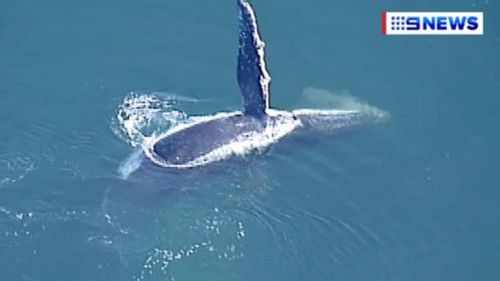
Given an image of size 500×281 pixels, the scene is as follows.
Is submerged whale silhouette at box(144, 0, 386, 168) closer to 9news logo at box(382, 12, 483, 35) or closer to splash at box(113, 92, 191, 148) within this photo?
splash at box(113, 92, 191, 148)

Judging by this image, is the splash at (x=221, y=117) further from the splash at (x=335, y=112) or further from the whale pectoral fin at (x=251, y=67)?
the whale pectoral fin at (x=251, y=67)

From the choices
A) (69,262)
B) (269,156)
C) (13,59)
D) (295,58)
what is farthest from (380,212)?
(13,59)

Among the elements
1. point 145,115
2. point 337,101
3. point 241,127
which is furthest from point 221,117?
point 337,101

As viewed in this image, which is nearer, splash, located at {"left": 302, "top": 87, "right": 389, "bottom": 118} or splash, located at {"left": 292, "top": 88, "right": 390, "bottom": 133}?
splash, located at {"left": 292, "top": 88, "right": 390, "bottom": 133}

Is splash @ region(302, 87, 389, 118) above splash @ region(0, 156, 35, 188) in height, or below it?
above

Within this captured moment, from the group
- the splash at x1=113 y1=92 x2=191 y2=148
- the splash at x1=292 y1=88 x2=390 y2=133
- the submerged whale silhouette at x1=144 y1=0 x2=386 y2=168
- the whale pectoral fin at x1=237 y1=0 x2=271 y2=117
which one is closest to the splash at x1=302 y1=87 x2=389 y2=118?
the splash at x1=292 y1=88 x2=390 y2=133

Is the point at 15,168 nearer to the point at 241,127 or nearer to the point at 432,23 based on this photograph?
the point at 241,127

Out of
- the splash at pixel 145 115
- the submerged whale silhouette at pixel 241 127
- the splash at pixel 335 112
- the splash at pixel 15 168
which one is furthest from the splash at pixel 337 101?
the splash at pixel 15 168
